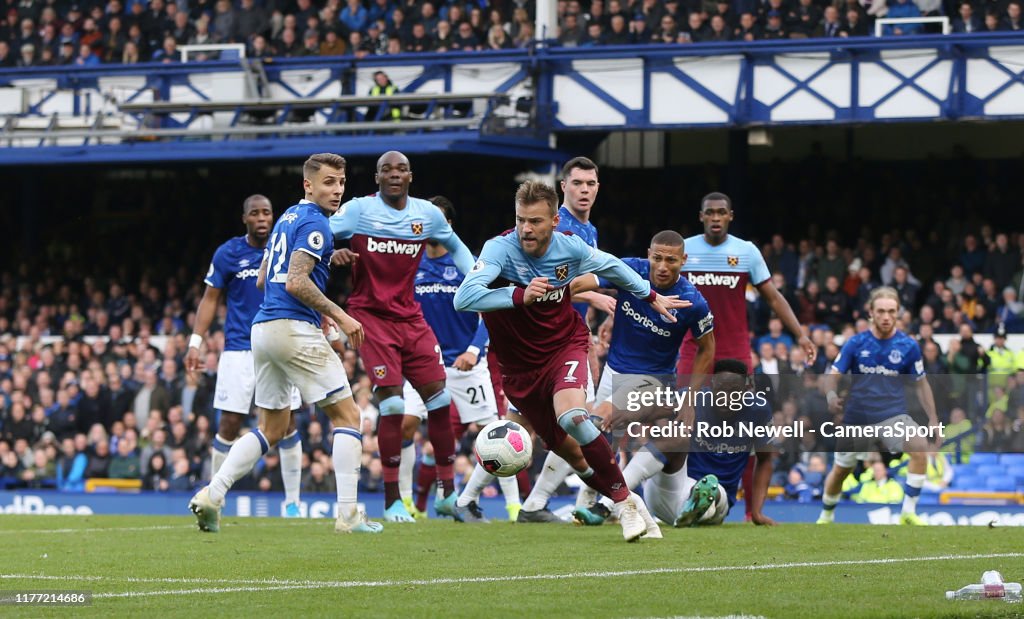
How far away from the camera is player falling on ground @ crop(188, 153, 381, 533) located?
10891mm

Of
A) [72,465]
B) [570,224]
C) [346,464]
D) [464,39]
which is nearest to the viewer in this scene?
[346,464]

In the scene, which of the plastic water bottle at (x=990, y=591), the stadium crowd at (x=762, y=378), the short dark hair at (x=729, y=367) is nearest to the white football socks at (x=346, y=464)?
the short dark hair at (x=729, y=367)

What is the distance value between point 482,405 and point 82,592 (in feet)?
22.8

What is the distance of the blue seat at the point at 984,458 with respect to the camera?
60.4 feet

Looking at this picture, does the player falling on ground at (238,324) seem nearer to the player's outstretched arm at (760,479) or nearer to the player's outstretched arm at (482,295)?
the player's outstretched arm at (760,479)

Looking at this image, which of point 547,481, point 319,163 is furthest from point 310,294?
point 547,481

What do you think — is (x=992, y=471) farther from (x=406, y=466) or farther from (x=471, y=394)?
(x=406, y=466)

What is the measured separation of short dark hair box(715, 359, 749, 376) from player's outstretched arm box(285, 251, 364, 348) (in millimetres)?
2992

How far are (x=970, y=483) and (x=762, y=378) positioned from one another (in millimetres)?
2503

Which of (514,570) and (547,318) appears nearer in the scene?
(514,570)

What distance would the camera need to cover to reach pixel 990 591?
23.6 ft

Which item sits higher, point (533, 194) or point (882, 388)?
point (533, 194)

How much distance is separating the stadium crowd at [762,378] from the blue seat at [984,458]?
0.67 feet

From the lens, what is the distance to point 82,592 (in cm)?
792
